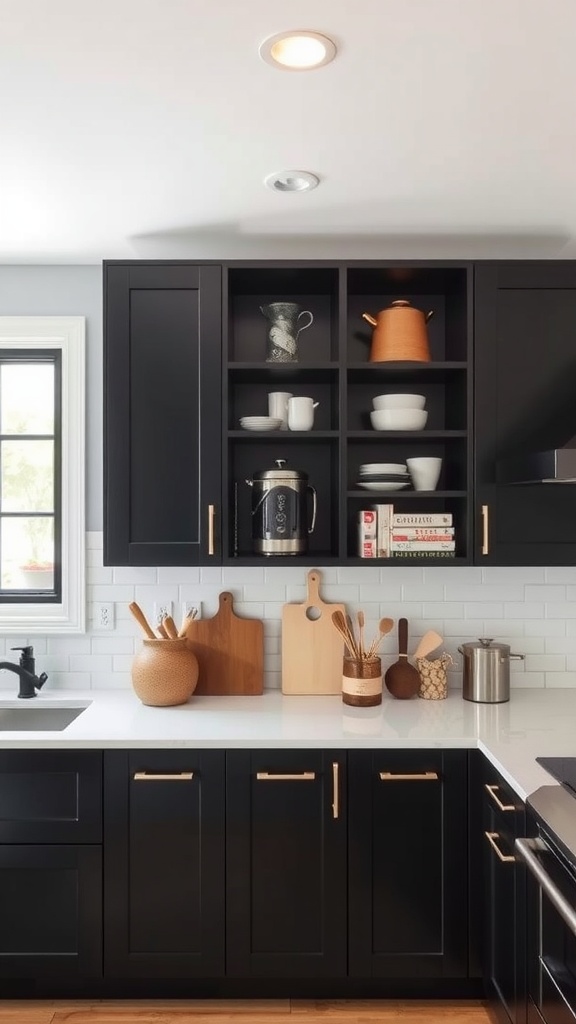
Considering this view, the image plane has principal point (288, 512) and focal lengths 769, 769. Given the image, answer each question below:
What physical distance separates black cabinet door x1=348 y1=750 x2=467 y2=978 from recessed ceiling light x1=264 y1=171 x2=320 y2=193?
5.53 ft

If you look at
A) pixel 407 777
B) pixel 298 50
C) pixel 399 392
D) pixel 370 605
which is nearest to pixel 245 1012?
pixel 407 777

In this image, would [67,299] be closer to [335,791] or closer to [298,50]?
[298,50]

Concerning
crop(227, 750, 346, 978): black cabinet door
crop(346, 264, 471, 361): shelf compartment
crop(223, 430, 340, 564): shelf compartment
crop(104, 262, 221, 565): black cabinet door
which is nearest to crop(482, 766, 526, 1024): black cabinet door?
crop(227, 750, 346, 978): black cabinet door

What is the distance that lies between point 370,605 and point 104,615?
3.37ft

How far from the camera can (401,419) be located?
267cm

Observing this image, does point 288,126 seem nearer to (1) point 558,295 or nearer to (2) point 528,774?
(1) point 558,295

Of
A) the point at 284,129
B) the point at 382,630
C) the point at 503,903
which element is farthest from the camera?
the point at 382,630

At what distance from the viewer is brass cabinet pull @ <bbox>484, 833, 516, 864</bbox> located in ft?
6.77

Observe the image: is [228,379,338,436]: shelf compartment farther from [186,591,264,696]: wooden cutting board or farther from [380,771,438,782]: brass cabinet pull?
[380,771,438,782]: brass cabinet pull

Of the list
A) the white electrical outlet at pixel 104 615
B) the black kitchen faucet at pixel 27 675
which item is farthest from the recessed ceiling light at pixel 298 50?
the black kitchen faucet at pixel 27 675

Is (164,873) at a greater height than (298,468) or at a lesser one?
lesser

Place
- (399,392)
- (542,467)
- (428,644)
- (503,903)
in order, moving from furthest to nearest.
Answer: (399,392) < (428,644) < (542,467) < (503,903)

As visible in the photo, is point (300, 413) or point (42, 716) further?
point (42, 716)

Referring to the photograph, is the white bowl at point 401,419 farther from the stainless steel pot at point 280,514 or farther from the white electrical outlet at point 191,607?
the white electrical outlet at point 191,607
